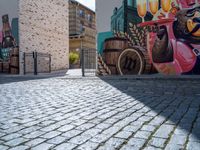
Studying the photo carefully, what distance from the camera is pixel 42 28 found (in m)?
17.5

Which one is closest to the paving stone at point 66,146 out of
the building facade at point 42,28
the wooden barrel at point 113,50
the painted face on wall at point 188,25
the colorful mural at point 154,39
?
the colorful mural at point 154,39

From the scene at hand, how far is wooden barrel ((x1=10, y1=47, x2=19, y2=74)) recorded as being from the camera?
15.6 meters

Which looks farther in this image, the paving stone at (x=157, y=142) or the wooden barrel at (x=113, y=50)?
the wooden barrel at (x=113, y=50)

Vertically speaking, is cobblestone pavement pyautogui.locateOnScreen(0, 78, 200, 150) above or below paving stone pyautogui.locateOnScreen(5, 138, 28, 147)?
above

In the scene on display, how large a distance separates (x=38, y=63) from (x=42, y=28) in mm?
2794

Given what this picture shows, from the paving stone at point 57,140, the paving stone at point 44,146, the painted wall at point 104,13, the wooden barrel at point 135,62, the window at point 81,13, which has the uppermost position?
the window at point 81,13

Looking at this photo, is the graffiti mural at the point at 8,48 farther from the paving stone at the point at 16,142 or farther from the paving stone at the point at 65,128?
the paving stone at the point at 16,142

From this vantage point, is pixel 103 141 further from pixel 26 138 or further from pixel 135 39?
pixel 135 39

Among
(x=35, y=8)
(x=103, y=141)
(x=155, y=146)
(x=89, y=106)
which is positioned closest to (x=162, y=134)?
(x=155, y=146)

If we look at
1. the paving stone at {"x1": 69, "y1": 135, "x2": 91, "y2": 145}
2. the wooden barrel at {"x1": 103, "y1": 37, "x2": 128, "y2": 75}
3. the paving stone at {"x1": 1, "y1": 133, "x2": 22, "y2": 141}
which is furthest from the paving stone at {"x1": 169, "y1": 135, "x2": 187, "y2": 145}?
the wooden barrel at {"x1": 103, "y1": 37, "x2": 128, "y2": 75}

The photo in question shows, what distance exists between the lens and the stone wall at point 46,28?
1589 centimetres

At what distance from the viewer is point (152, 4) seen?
32.0 ft

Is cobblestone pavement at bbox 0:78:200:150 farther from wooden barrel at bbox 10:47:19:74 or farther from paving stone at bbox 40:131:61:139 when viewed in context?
wooden barrel at bbox 10:47:19:74

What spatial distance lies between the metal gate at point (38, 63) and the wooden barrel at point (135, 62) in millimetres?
7094
